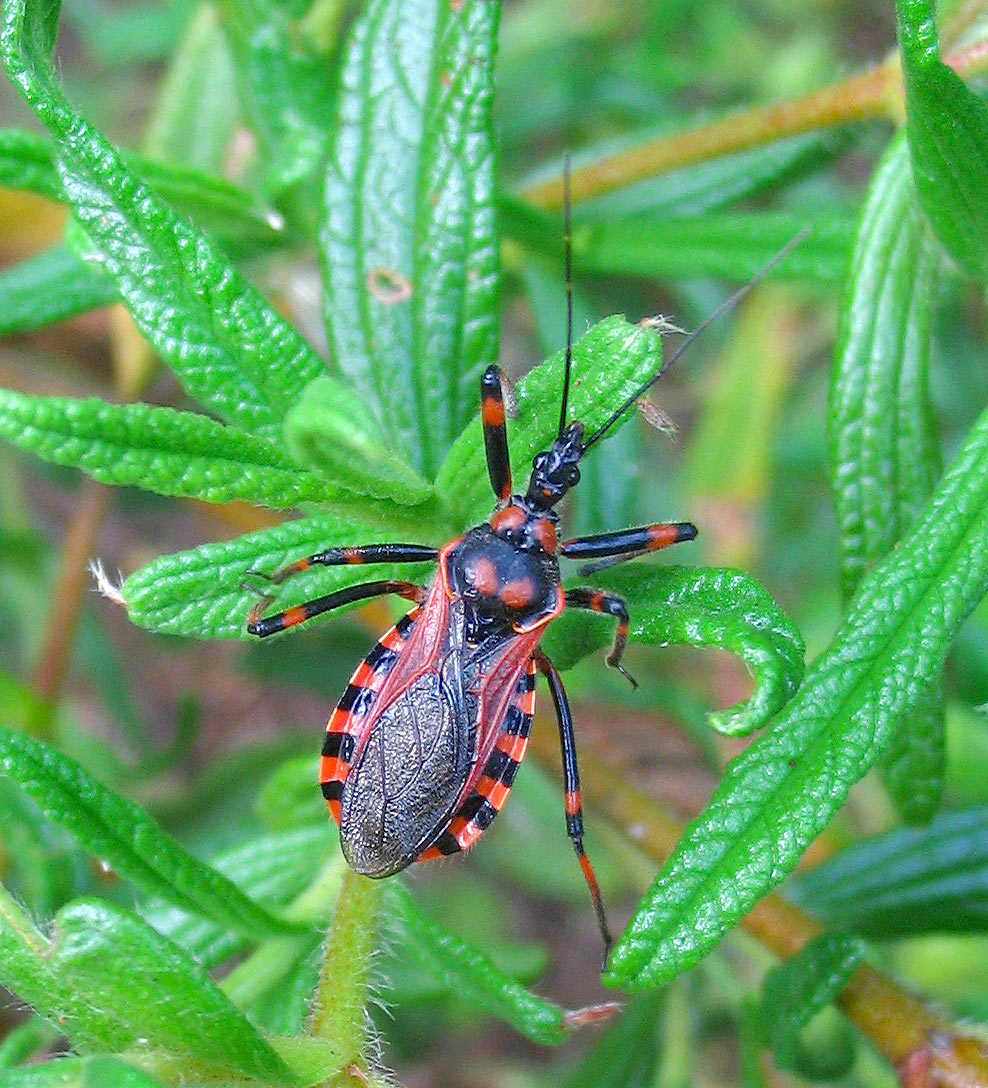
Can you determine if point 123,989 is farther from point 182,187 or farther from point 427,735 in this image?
point 182,187

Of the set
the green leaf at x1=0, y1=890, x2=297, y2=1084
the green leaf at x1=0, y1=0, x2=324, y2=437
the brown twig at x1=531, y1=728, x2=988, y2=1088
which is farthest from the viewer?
the brown twig at x1=531, y1=728, x2=988, y2=1088

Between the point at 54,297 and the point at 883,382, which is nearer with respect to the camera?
the point at 883,382

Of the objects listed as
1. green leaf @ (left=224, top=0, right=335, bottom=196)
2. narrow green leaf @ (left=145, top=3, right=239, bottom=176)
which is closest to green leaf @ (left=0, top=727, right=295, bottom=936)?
green leaf @ (left=224, top=0, right=335, bottom=196)

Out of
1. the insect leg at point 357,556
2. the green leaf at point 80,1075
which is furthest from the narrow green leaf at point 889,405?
the green leaf at point 80,1075

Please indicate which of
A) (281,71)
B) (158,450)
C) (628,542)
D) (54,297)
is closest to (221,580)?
(158,450)

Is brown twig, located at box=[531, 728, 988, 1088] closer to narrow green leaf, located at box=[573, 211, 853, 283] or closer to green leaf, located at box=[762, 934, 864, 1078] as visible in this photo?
green leaf, located at box=[762, 934, 864, 1078]

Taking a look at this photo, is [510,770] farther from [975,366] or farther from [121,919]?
[975,366]

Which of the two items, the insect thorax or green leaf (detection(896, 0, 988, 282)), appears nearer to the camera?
green leaf (detection(896, 0, 988, 282))

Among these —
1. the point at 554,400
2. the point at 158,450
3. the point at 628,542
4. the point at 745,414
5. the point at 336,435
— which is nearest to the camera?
the point at 336,435
